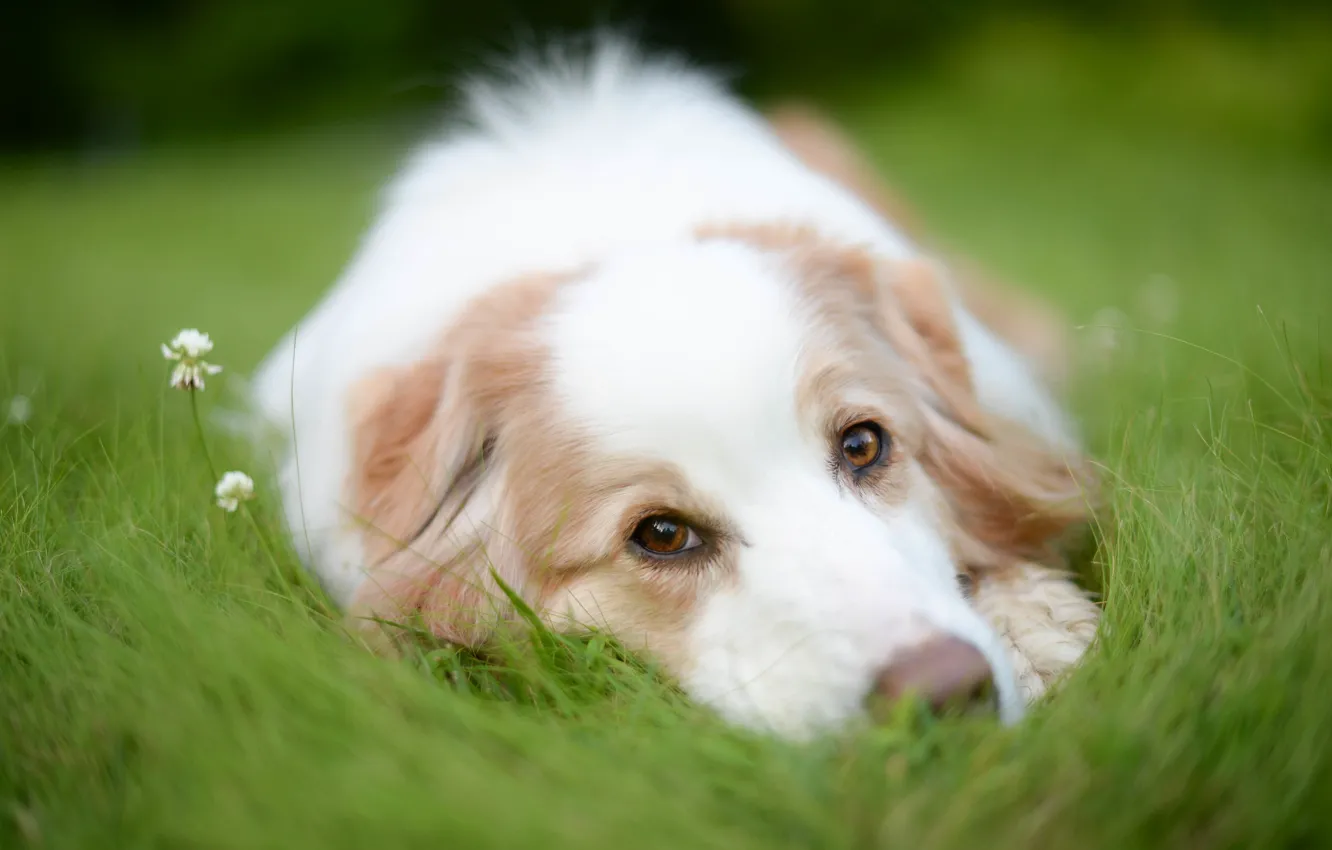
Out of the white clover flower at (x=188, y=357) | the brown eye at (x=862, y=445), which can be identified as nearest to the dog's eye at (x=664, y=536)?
the brown eye at (x=862, y=445)

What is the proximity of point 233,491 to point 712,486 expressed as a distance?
1.13 metres

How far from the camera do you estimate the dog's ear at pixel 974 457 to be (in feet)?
8.64

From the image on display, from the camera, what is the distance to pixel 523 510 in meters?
2.36

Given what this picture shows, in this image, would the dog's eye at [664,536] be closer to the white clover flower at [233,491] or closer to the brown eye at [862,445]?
the brown eye at [862,445]

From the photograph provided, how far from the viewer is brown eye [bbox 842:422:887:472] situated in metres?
2.31

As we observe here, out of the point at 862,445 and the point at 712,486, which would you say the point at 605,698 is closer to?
the point at 712,486

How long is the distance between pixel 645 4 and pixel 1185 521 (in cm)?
1338

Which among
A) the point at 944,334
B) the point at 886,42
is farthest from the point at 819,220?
the point at 886,42

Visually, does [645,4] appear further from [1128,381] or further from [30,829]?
[30,829]

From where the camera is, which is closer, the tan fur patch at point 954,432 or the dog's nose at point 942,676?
the dog's nose at point 942,676

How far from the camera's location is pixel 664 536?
221 centimetres

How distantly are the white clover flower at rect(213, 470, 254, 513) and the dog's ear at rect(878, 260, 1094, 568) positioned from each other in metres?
1.64

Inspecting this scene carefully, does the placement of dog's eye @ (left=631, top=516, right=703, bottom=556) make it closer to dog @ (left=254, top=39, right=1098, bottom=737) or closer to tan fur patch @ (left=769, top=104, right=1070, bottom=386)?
dog @ (left=254, top=39, right=1098, bottom=737)

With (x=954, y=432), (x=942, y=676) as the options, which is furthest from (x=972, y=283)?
(x=942, y=676)
